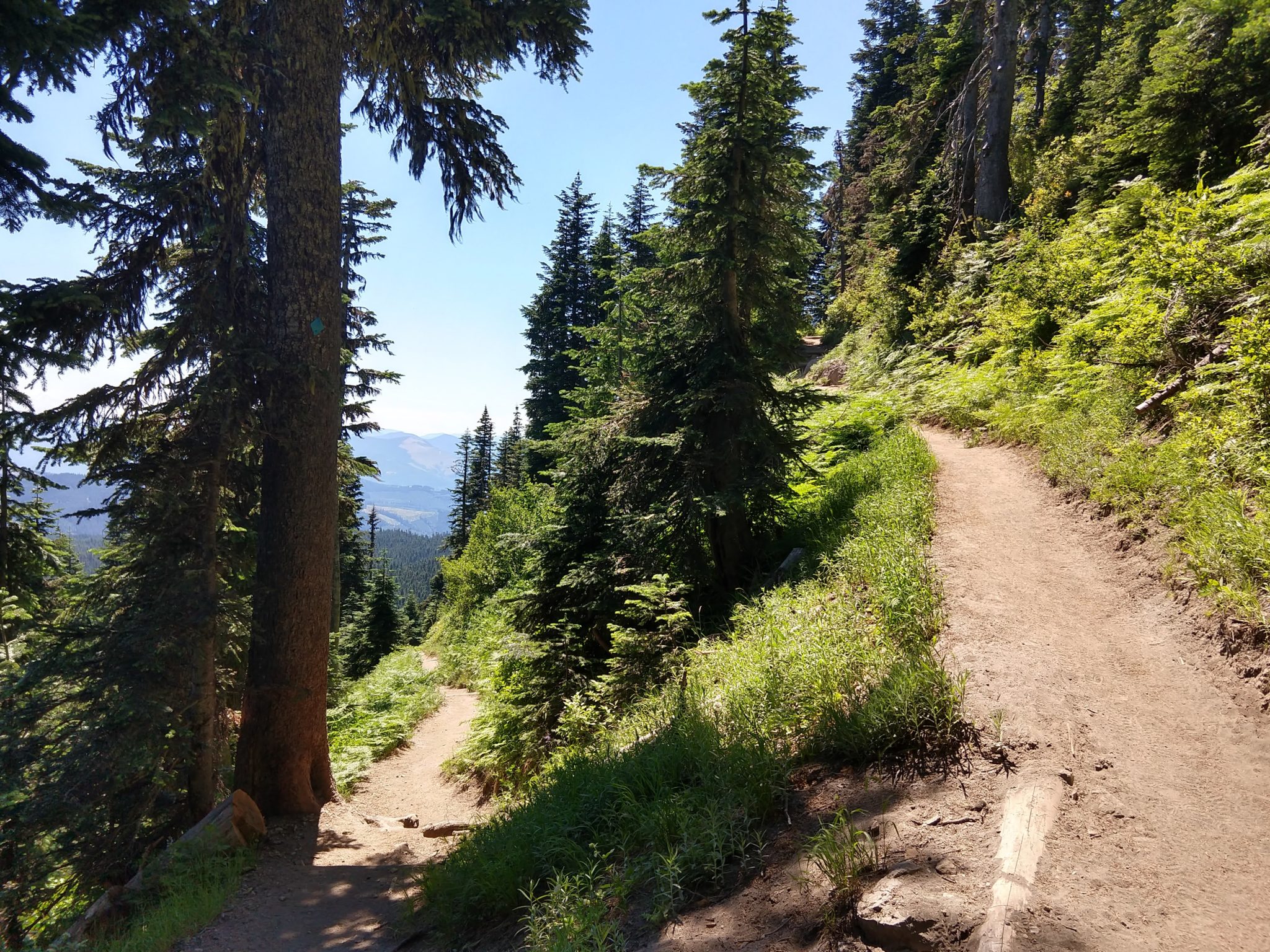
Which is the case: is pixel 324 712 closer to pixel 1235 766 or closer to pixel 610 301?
pixel 1235 766

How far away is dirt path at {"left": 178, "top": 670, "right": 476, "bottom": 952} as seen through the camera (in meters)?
4.76

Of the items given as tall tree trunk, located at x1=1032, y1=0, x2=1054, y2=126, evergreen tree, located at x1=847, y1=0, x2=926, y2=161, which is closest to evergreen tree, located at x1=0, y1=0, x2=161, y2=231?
tall tree trunk, located at x1=1032, y1=0, x2=1054, y2=126

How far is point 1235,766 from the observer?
3.32 metres

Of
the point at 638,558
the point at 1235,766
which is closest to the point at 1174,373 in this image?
the point at 1235,766

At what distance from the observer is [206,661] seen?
6.89 metres

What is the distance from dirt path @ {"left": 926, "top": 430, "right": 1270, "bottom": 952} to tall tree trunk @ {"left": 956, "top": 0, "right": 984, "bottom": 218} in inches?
590

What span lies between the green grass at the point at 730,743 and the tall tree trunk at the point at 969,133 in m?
15.3

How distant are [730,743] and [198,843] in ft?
17.2

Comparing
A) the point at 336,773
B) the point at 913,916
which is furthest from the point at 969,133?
the point at 336,773

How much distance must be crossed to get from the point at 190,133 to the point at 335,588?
1134 cm

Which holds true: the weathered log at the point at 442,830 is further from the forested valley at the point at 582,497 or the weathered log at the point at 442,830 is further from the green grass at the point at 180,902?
the green grass at the point at 180,902

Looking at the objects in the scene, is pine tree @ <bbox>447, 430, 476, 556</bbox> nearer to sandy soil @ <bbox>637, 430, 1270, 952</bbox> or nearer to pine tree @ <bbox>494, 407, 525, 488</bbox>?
pine tree @ <bbox>494, 407, 525, 488</bbox>

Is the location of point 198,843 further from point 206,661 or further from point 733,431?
point 733,431

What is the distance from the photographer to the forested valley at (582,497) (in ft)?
13.5
